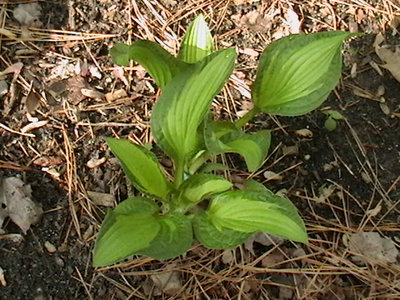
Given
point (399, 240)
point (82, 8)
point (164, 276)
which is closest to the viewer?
point (164, 276)

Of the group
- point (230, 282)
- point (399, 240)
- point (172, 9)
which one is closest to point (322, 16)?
point (172, 9)

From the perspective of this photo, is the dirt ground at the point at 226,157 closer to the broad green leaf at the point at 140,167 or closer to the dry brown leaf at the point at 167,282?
the dry brown leaf at the point at 167,282

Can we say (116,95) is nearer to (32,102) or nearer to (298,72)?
(32,102)

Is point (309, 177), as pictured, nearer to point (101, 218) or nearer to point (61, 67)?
point (101, 218)

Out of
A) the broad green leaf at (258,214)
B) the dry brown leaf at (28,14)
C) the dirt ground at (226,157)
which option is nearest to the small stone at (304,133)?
the dirt ground at (226,157)

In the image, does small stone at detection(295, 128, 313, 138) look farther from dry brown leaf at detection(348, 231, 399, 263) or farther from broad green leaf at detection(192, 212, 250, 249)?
broad green leaf at detection(192, 212, 250, 249)

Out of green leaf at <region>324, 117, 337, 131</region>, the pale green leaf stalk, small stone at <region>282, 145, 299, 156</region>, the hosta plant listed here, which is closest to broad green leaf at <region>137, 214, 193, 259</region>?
the hosta plant

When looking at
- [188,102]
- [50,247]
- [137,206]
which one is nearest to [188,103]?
[188,102]
